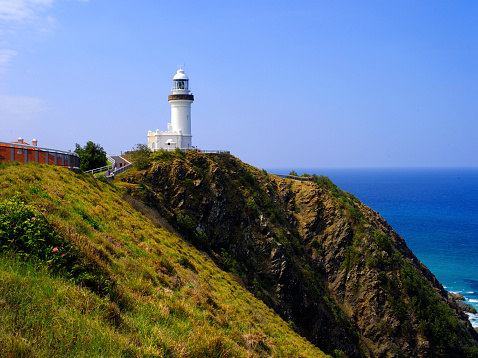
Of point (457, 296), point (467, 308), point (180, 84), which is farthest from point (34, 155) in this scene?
point (457, 296)

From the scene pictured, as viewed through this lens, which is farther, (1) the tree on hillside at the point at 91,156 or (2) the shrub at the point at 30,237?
(1) the tree on hillside at the point at 91,156

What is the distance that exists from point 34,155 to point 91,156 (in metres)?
19.1

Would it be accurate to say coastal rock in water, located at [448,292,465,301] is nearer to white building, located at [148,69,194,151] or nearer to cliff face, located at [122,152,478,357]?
cliff face, located at [122,152,478,357]

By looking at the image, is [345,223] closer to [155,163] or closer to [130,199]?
[155,163]

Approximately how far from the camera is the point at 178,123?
180 ft

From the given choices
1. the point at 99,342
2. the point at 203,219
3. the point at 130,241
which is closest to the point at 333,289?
the point at 203,219

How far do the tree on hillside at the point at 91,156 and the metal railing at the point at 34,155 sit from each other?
1294 cm

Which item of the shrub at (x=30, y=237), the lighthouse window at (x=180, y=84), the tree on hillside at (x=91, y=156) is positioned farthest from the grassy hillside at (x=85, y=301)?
the lighthouse window at (x=180, y=84)

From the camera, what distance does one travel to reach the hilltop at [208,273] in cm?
754

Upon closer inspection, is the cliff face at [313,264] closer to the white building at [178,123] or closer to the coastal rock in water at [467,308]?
the coastal rock in water at [467,308]

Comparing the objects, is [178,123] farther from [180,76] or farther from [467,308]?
[467,308]

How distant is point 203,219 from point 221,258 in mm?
5311

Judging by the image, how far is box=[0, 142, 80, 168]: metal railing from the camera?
59.1 ft

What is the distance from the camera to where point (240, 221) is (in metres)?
41.9
